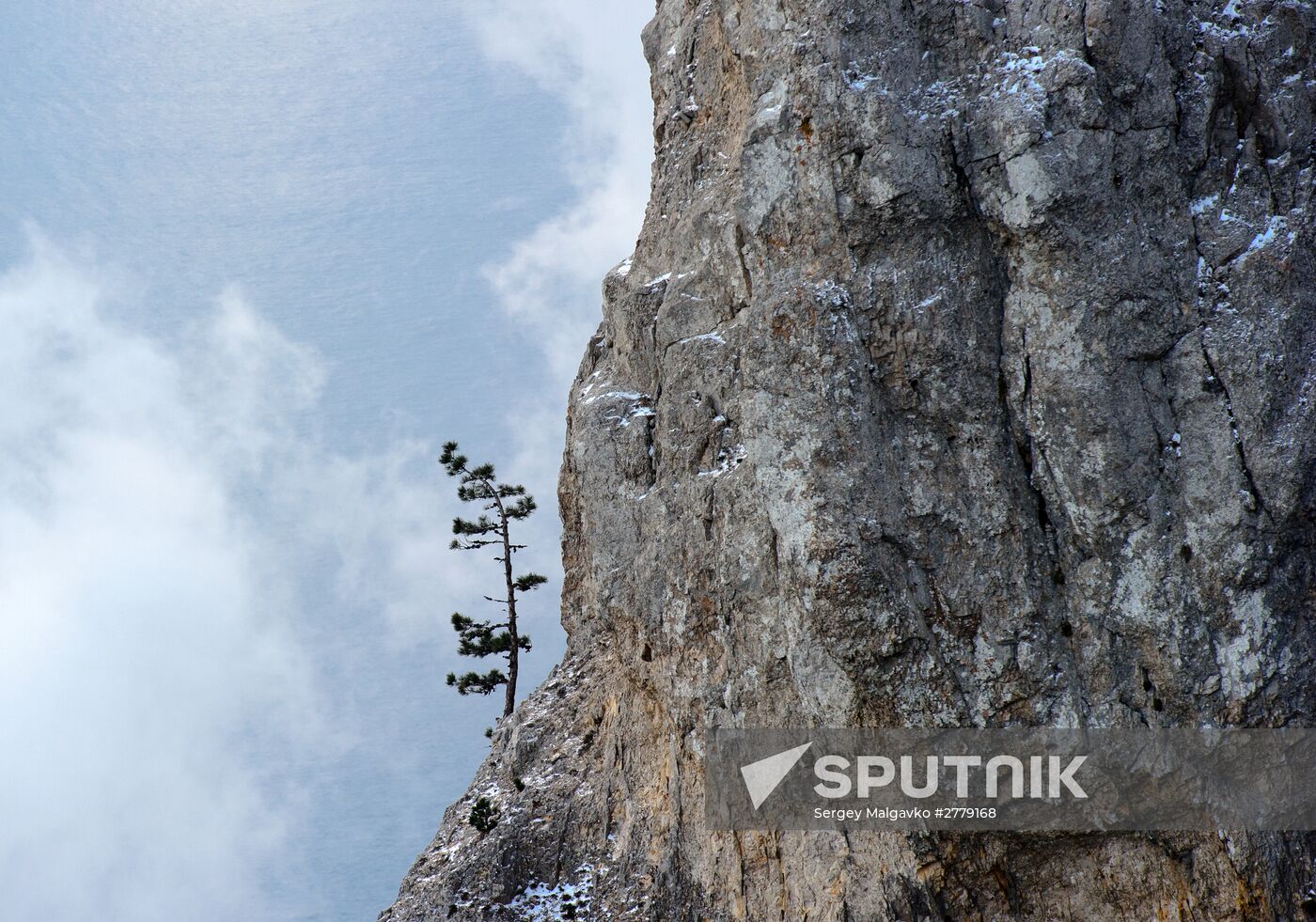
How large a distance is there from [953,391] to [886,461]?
155 cm

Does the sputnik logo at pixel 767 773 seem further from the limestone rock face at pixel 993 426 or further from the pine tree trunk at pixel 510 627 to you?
the pine tree trunk at pixel 510 627

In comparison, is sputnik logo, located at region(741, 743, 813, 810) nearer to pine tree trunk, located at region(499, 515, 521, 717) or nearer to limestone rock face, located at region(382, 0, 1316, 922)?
limestone rock face, located at region(382, 0, 1316, 922)

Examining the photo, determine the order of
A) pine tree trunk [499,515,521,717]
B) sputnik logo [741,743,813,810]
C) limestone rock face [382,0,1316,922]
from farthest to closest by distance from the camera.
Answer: pine tree trunk [499,515,521,717] → sputnik logo [741,743,813,810] → limestone rock face [382,0,1316,922]

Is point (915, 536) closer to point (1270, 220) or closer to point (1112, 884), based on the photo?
point (1112, 884)

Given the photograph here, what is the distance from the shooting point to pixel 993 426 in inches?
682

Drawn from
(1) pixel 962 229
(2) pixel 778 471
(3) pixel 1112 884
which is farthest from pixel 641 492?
(3) pixel 1112 884

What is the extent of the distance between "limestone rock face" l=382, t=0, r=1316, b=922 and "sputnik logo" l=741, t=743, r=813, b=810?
560 mm

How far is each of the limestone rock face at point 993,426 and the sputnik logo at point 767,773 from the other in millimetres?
560

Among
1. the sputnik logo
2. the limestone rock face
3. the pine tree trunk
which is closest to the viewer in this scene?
the limestone rock face

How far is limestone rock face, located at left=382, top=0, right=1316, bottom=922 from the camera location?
16.2 metres

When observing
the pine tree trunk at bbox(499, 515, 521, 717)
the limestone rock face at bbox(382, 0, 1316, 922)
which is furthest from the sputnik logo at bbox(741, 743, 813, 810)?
the pine tree trunk at bbox(499, 515, 521, 717)

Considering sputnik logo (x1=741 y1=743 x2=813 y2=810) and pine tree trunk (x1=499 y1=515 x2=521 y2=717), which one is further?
pine tree trunk (x1=499 y1=515 x2=521 y2=717)

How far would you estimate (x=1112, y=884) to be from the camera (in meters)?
16.3

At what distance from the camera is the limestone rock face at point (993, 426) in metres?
16.2
